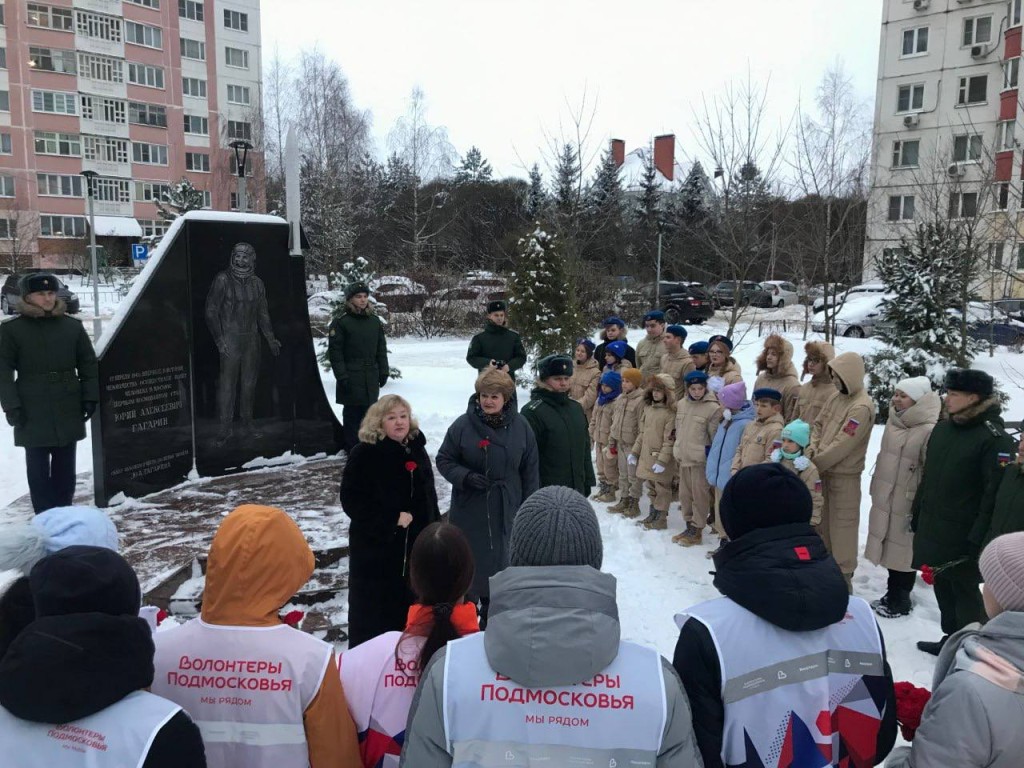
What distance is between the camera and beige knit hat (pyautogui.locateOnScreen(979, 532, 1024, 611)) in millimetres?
1929

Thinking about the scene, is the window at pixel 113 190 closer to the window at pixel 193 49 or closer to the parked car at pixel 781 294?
the window at pixel 193 49

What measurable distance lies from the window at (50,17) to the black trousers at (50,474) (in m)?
54.0

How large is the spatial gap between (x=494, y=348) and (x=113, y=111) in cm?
5348

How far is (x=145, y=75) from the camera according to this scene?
52.1 m

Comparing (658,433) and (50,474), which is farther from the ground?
(658,433)

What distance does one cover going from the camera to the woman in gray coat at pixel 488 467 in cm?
458

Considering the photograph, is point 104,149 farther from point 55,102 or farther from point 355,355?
point 355,355

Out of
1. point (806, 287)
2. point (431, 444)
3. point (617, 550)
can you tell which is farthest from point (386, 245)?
Result: point (617, 550)

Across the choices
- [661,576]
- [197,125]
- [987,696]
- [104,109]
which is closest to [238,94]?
[197,125]

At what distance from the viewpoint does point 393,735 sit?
7.34ft

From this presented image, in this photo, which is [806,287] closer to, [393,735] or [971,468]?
[971,468]

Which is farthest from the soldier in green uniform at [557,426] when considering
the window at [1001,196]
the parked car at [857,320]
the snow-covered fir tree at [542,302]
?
the parked car at [857,320]

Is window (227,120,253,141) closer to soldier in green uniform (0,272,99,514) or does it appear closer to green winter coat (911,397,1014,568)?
soldier in green uniform (0,272,99,514)

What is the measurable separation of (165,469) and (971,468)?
6.68m
